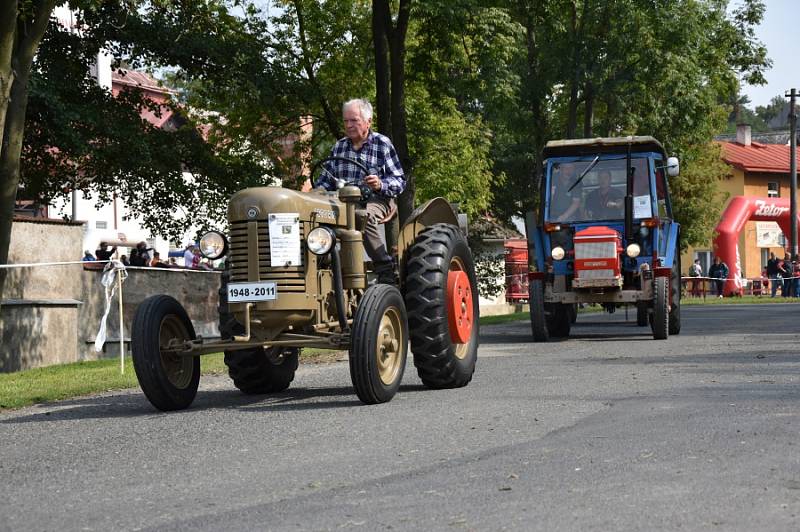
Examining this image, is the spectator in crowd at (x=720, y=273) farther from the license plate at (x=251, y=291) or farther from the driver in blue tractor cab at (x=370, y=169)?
Answer: the license plate at (x=251, y=291)

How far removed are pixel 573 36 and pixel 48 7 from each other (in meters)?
26.0

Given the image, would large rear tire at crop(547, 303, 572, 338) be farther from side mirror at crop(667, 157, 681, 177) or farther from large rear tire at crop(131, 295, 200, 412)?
large rear tire at crop(131, 295, 200, 412)

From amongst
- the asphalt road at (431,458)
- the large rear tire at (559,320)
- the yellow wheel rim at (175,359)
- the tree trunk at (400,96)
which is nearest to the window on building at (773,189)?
the tree trunk at (400,96)

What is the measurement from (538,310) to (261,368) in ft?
28.5

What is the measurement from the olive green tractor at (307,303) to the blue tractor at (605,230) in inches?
327

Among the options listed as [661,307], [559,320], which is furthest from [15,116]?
[661,307]

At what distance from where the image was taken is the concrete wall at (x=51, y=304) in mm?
18922

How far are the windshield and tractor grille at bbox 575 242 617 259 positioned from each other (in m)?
0.69

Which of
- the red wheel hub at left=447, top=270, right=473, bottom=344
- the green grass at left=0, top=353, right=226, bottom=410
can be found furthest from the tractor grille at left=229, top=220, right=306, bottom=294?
the green grass at left=0, top=353, right=226, bottom=410

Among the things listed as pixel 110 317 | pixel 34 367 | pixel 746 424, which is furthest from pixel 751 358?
pixel 110 317

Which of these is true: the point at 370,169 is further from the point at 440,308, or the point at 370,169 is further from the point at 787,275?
the point at 787,275

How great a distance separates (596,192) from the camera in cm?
2022

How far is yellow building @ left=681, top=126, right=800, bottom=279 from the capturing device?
85.9m

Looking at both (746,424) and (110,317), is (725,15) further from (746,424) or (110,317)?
(746,424)
